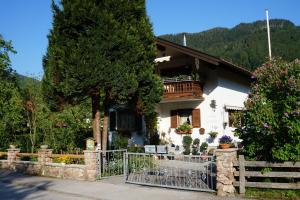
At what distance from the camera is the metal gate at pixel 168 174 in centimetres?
1162

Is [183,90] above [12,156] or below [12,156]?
above

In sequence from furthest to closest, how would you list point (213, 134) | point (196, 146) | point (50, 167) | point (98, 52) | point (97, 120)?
point (196, 146), point (213, 134), point (50, 167), point (97, 120), point (98, 52)

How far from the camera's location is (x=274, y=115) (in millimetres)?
9906

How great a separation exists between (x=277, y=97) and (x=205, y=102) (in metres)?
11.2

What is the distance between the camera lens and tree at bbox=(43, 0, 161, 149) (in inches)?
564

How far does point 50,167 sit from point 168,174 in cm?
520

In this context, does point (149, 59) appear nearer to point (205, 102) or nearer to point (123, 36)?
point (123, 36)

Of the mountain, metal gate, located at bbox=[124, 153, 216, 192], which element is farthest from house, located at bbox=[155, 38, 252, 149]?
the mountain

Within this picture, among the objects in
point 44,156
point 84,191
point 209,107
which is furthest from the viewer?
point 209,107

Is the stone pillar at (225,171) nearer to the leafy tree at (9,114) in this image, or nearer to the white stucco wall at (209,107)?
the white stucco wall at (209,107)

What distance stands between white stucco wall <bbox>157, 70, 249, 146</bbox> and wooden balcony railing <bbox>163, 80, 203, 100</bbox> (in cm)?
68

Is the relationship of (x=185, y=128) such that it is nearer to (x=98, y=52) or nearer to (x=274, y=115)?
(x=98, y=52)

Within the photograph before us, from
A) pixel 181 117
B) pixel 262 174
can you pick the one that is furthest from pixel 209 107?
pixel 262 174

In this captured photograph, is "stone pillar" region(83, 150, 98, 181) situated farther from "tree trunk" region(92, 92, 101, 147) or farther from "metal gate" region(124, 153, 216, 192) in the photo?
"tree trunk" region(92, 92, 101, 147)
